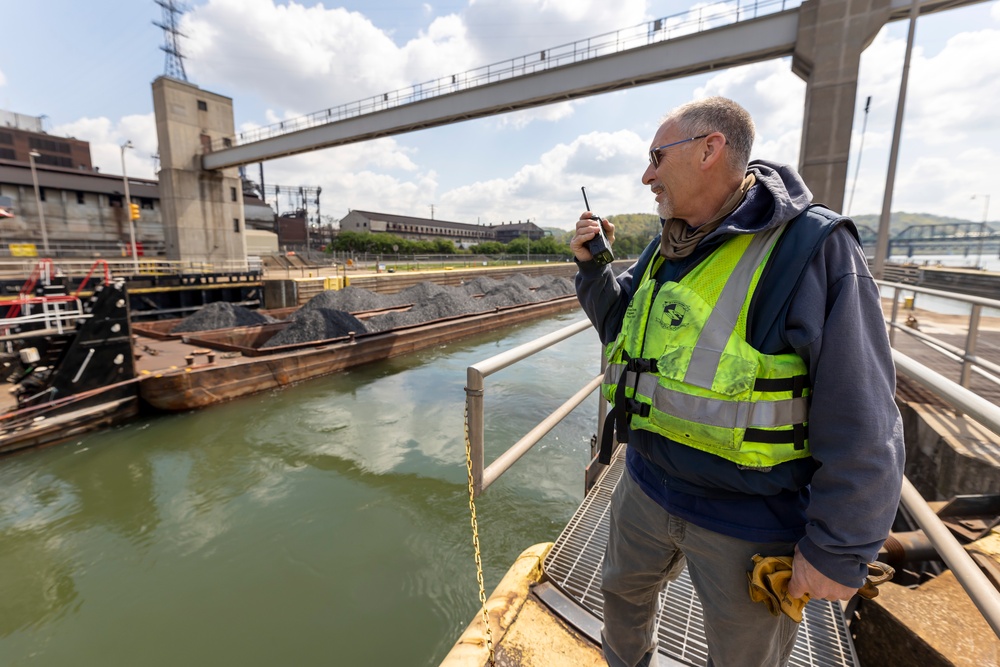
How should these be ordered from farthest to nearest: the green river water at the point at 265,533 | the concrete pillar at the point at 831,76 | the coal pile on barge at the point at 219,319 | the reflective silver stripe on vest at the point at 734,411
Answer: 1. the coal pile on barge at the point at 219,319
2. the concrete pillar at the point at 831,76
3. the green river water at the point at 265,533
4. the reflective silver stripe on vest at the point at 734,411

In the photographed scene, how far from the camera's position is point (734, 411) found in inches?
39.6

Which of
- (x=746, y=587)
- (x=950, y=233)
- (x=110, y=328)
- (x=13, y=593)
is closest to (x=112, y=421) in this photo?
(x=110, y=328)

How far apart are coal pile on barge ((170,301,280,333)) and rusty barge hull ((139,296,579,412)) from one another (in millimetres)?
1104

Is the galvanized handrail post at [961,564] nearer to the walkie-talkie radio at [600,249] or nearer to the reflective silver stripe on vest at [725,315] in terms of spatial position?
the reflective silver stripe on vest at [725,315]

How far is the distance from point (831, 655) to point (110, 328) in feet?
33.0

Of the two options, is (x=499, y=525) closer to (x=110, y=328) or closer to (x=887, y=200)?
(x=110, y=328)

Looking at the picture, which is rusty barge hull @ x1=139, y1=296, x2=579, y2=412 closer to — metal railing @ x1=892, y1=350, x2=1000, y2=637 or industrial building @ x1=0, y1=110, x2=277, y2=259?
metal railing @ x1=892, y1=350, x2=1000, y2=637

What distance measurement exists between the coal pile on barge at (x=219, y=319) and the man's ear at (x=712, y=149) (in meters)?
13.9

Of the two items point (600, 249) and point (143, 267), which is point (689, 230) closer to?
point (600, 249)

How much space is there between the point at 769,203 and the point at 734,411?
1.70 ft

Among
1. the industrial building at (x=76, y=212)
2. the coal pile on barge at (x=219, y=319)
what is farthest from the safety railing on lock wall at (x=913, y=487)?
the industrial building at (x=76, y=212)

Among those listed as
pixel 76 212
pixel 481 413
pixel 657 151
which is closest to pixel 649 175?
pixel 657 151

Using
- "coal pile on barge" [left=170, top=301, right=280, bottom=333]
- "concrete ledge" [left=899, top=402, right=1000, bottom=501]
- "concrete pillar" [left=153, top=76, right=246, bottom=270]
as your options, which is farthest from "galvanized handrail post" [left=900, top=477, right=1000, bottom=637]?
"concrete pillar" [left=153, top=76, right=246, bottom=270]

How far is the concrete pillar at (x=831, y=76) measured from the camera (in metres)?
11.2
